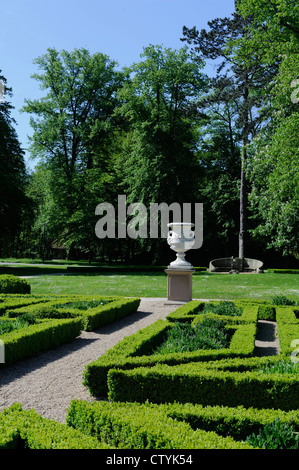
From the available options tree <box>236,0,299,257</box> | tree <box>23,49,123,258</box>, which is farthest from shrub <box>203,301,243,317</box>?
tree <box>23,49,123,258</box>

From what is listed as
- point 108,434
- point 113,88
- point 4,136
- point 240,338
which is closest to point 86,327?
point 240,338

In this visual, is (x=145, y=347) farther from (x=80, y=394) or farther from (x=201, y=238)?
(x=201, y=238)

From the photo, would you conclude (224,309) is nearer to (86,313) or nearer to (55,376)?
(86,313)

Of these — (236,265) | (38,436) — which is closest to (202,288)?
(236,265)

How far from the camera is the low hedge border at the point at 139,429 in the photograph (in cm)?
308

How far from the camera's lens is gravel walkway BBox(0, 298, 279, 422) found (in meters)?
4.80

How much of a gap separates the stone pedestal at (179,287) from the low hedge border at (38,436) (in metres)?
8.31

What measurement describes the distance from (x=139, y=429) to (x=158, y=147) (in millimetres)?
27152

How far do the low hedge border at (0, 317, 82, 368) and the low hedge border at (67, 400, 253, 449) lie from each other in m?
2.84

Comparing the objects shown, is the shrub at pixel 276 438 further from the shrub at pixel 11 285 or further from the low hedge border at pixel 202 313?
the shrub at pixel 11 285

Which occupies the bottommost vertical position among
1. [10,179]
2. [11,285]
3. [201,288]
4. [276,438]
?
[201,288]

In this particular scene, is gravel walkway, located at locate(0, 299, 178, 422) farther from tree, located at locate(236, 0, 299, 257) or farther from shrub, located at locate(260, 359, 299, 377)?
tree, located at locate(236, 0, 299, 257)

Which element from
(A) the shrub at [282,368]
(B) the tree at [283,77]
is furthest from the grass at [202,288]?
(A) the shrub at [282,368]

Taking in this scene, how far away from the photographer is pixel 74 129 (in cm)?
3173
